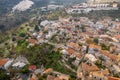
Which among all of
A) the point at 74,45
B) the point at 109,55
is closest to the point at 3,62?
the point at 74,45

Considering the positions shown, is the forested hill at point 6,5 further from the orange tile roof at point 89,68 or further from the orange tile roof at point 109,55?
the orange tile roof at point 89,68

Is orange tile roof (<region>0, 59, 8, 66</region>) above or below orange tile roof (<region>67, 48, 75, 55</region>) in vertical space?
below

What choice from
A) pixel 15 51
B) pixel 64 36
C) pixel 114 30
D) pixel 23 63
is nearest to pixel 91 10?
pixel 114 30

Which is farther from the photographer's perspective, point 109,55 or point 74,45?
point 74,45

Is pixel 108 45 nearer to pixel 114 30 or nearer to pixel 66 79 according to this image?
pixel 114 30

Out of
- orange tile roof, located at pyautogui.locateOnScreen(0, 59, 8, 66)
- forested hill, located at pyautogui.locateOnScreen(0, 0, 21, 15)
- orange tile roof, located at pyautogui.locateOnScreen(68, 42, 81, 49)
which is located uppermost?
forested hill, located at pyautogui.locateOnScreen(0, 0, 21, 15)

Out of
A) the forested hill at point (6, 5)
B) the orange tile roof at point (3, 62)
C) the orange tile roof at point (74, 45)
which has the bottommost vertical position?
the orange tile roof at point (3, 62)

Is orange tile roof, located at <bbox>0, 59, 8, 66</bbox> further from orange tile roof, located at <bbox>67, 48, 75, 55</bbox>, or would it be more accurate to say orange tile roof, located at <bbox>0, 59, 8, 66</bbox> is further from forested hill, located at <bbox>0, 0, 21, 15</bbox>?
forested hill, located at <bbox>0, 0, 21, 15</bbox>

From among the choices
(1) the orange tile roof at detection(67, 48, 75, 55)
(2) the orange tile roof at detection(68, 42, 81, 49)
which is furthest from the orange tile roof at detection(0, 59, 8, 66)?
(2) the orange tile roof at detection(68, 42, 81, 49)

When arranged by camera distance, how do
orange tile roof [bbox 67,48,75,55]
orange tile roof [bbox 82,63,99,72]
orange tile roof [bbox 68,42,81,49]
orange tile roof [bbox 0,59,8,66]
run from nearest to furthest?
orange tile roof [bbox 82,63,99,72]
orange tile roof [bbox 0,59,8,66]
orange tile roof [bbox 67,48,75,55]
orange tile roof [bbox 68,42,81,49]

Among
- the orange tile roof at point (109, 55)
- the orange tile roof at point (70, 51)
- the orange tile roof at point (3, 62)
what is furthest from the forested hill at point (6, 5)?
the orange tile roof at point (109, 55)

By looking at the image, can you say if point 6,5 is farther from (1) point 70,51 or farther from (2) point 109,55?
(2) point 109,55
